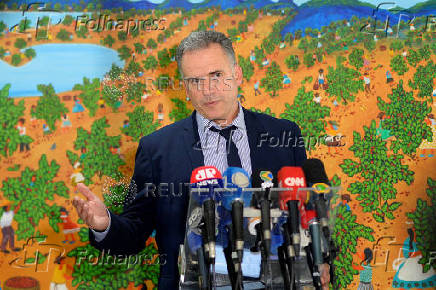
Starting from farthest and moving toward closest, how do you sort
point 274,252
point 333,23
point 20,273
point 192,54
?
point 333,23, point 20,273, point 192,54, point 274,252

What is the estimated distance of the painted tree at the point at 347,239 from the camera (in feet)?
10.8

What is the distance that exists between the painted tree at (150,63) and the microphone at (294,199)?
210 centimetres

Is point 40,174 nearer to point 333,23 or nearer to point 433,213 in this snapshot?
point 333,23

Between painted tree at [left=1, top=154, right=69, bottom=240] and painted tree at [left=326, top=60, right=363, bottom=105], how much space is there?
7.04 feet

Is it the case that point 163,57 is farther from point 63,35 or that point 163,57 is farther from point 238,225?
point 238,225

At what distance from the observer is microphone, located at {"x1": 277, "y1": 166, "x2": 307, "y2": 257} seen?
131cm

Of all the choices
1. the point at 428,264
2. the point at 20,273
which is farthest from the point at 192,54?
the point at 428,264

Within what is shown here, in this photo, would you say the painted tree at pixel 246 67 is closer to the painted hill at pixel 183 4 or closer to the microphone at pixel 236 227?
the painted hill at pixel 183 4

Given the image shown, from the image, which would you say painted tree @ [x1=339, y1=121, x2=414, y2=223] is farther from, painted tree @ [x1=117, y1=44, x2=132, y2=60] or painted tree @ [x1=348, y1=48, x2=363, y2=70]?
painted tree @ [x1=117, y1=44, x2=132, y2=60]

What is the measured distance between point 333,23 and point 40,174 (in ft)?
8.15

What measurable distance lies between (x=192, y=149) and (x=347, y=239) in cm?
167

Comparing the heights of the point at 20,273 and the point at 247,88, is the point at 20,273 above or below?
below

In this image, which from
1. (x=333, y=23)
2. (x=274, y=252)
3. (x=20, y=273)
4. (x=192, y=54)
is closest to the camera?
(x=274, y=252)

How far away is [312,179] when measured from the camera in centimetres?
149
